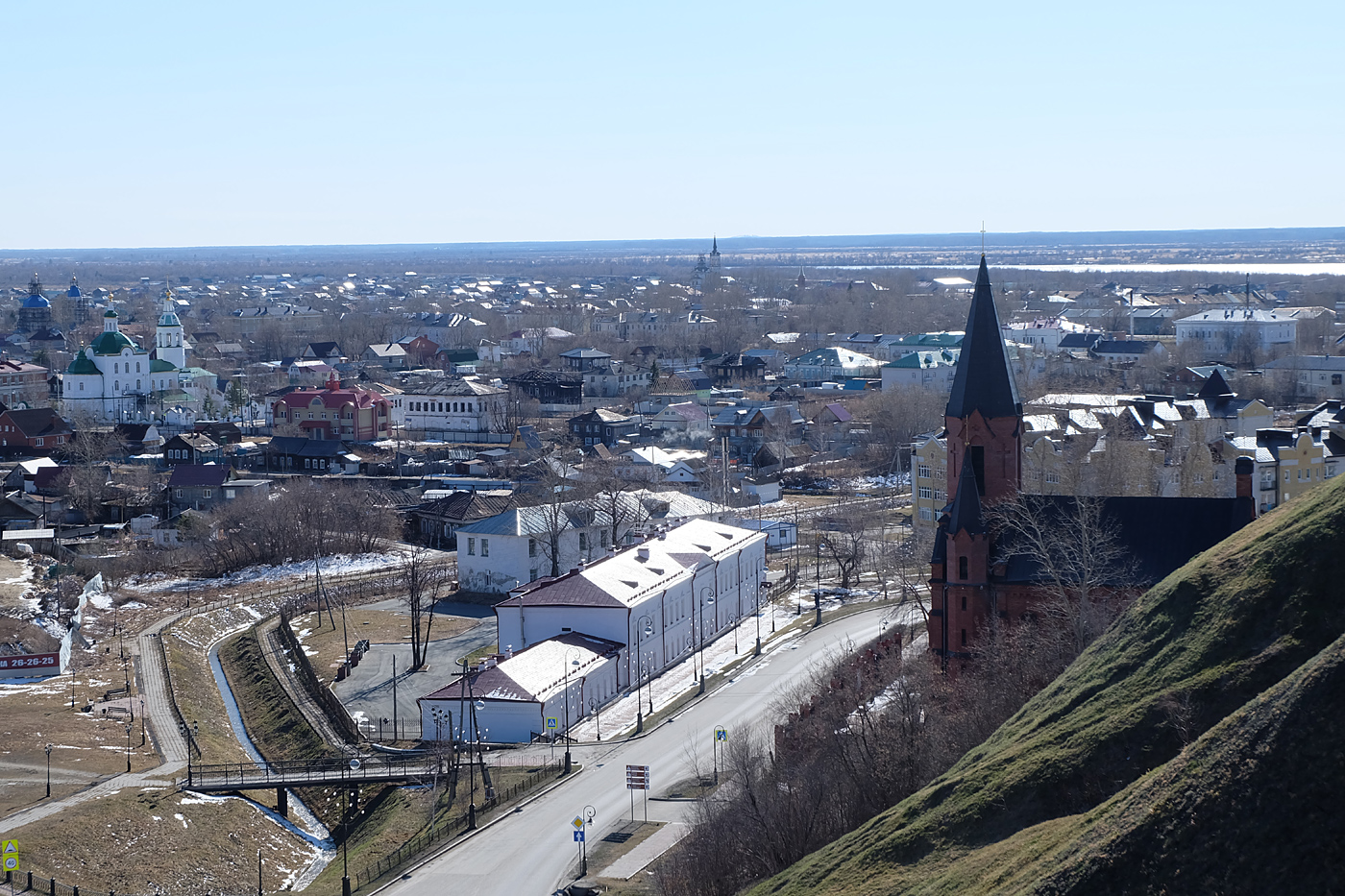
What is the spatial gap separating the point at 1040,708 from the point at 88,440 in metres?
65.1

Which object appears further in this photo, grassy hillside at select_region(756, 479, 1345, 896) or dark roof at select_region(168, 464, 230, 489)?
dark roof at select_region(168, 464, 230, 489)

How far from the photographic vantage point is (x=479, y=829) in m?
28.5

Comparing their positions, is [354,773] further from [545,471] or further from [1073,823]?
[545,471]

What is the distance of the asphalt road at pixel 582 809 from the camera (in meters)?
26.0

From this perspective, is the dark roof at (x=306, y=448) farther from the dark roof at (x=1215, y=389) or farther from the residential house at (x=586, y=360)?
the dark roof at (x=1215, y=389)

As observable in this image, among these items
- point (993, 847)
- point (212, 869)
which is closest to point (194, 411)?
point (212, 869)

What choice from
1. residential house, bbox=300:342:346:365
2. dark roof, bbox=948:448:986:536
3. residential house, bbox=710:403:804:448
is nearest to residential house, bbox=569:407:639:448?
residential house, bbox=710:403:804:448

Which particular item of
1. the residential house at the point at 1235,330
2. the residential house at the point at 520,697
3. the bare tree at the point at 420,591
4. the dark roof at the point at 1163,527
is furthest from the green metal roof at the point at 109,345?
the dark roof at the point at 1163,527

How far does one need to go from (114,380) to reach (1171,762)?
9066cm

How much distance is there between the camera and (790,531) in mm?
59844

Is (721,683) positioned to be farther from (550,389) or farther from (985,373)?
(550,389)

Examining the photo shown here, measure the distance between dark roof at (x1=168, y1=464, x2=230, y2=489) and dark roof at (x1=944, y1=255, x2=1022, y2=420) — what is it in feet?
132

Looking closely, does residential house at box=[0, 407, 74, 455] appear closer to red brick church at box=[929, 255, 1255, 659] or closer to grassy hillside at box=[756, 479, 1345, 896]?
red brick church at box=[929, 255, 1255, 659]

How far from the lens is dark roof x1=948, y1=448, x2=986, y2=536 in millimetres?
33938
